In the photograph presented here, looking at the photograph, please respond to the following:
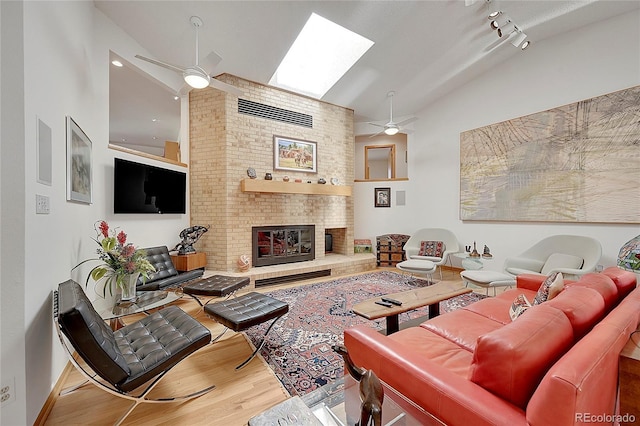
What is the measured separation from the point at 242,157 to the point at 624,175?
548 centimetres

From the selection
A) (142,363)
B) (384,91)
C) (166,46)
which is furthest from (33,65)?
(384,91)

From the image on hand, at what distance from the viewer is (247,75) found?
431 cm

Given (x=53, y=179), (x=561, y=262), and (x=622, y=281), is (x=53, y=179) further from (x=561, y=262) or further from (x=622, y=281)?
(x=561, y=262)

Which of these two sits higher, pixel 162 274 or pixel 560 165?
pixel 560 165

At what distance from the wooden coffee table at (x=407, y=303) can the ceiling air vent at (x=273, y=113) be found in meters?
3.77

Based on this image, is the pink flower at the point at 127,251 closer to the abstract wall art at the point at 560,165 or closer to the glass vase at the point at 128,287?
the glass vase at the point at 128,287

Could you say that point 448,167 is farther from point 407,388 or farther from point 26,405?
point 26,405

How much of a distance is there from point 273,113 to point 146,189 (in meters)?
2.50

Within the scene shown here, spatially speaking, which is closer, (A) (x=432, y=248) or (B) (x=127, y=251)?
(B) (x=127, y=251)

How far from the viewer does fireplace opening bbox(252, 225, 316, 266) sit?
4.65 m

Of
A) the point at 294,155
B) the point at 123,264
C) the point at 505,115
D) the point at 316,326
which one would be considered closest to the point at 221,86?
the point at 294,155

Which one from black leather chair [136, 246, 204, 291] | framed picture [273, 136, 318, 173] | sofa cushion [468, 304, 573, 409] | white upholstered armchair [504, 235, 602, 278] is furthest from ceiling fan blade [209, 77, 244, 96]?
white upholstered armchair [504, 235, 602, 278]

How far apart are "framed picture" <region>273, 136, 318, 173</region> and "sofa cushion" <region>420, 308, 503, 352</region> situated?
3.75 metres

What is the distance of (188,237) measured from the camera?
4.01 m
